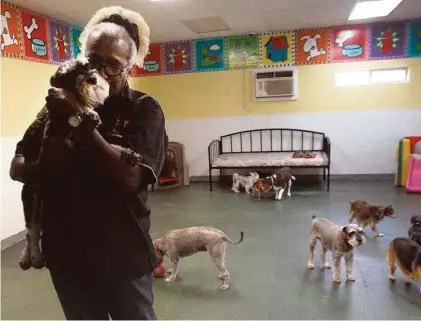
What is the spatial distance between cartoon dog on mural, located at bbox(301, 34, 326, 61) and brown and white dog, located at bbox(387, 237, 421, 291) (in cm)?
426

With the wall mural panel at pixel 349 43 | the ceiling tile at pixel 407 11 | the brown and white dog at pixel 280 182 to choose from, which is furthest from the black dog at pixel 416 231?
the wall mural panel at pixel 349 43

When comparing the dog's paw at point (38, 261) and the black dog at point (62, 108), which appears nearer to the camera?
the black dog at point (62, 108)

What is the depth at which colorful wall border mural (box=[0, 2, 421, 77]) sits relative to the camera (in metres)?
5.80

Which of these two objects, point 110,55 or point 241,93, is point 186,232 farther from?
point 241,93

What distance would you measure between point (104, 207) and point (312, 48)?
5.99 m

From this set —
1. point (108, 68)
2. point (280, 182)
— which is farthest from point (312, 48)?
point (108, 68)

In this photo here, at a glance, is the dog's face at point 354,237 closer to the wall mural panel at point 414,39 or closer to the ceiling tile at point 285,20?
the ceiling tile at point 285,20

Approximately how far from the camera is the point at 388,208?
3.58 m

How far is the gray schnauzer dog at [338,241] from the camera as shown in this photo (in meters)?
2.60

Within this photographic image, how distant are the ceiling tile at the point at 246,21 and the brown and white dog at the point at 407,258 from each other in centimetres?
359

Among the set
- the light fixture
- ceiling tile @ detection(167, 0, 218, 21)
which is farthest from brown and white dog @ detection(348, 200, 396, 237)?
ceiling tile @ detection(167, 0, 218, 21)

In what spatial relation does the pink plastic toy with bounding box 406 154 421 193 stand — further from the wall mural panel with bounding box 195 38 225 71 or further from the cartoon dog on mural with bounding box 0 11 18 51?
the cartoon dog on mural with bounding box 0 11 18 51

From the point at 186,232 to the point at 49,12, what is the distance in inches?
134

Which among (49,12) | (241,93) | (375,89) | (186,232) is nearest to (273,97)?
(241,93)
